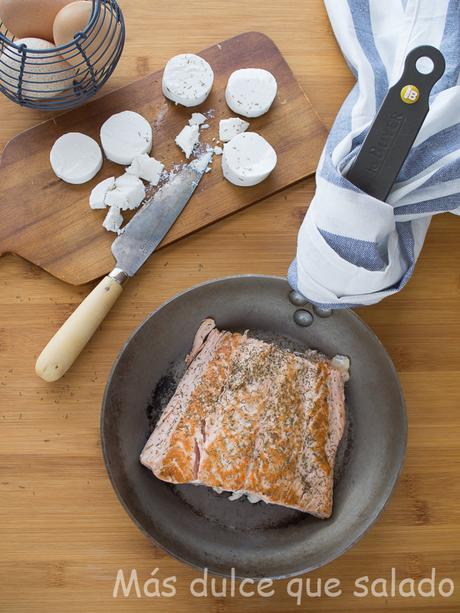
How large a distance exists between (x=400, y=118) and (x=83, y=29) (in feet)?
1.89

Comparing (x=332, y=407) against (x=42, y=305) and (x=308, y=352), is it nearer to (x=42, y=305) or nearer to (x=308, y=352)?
(x=308, y=352)

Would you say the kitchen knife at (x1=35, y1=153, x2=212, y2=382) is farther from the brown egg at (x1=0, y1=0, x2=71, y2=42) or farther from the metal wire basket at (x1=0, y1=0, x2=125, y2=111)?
the brown egg at (x1=0, y1=0, x2=71, y2=42)

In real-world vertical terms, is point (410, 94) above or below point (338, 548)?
above

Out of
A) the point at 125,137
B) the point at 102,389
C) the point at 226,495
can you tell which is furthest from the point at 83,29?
the point at 226,495

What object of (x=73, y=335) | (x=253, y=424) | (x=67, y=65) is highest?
(x=67, y=65)

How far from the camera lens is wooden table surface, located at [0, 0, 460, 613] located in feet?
3.74

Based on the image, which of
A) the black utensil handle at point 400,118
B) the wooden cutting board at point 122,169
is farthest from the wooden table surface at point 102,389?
the black utensil handle at point 400,118

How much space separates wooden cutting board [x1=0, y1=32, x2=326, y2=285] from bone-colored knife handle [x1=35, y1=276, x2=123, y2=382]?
7 cm

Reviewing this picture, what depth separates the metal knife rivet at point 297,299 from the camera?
3.84ft

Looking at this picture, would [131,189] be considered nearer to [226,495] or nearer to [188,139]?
[188,139]

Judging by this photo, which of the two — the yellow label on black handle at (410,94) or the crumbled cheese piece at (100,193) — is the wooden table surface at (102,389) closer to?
the crumbled cheese piece at (100,193)

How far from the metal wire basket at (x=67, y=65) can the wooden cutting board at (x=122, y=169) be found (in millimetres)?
62

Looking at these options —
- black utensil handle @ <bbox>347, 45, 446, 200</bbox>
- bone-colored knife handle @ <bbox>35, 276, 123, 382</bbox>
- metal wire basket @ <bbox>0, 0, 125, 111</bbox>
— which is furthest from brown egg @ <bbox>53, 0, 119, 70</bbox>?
black utensil handle @ <bbox>347, 45, 446, 200</bbox>

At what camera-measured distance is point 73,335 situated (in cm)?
112
